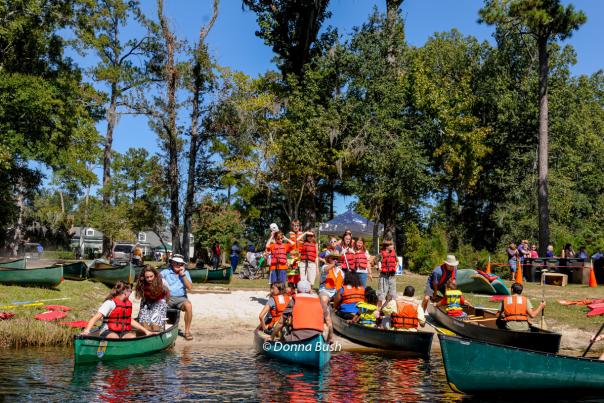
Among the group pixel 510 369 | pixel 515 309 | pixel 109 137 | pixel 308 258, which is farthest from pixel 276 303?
pixel 109 137

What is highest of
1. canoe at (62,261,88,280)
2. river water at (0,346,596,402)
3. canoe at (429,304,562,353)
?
canoe at (62,261,88,280)

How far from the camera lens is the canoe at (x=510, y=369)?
10.4 meters

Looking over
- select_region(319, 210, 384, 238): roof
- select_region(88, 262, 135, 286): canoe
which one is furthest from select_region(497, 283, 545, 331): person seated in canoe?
select_region(319, 210, 384, 238): roof

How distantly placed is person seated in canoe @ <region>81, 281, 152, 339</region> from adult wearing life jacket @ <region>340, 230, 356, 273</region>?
680cm

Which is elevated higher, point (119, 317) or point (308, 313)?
point (308, 313)

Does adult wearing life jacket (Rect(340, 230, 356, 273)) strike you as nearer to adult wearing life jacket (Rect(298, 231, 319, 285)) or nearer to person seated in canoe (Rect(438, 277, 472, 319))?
adult wearing life jacket (Rect(298, 231, 319, 285))

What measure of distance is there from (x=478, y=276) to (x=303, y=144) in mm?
14497

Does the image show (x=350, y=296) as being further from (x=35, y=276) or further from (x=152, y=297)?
(x=35, y=276)

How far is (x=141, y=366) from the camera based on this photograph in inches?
505

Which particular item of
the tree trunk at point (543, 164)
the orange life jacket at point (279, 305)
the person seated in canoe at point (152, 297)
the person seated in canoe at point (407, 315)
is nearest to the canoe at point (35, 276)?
the person seated in canoe at point (152, 297)

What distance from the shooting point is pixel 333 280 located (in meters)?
16.9

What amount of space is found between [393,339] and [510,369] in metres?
3.87

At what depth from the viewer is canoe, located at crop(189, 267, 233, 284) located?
25578 millimetres

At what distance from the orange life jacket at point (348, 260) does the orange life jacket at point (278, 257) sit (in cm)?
168
